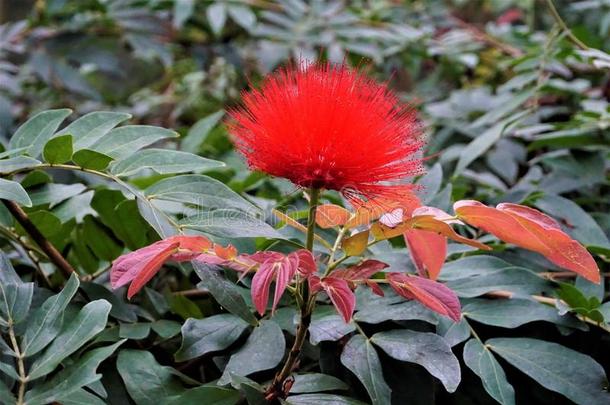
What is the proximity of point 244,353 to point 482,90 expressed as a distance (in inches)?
51.5

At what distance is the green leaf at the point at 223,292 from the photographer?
0.73 m

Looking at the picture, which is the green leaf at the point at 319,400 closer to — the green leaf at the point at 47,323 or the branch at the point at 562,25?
the green leaf at the point at 47,323

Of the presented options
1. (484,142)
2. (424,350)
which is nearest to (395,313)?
(424,350)

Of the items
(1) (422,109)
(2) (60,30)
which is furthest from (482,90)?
(2) (60,30)

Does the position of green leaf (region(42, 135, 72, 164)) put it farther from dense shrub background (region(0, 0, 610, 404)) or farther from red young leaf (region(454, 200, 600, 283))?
red young leaf (region(454, 200, 600, 283))

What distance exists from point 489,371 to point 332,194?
428mm

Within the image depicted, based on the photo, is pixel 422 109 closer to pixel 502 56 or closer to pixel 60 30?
pixel 502 56

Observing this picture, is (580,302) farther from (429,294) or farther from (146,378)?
(146,378)

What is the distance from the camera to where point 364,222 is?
30.0 inches

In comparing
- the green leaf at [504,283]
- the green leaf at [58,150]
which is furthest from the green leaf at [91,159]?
the green leaf at [504,283]

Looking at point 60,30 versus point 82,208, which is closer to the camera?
point 82,208

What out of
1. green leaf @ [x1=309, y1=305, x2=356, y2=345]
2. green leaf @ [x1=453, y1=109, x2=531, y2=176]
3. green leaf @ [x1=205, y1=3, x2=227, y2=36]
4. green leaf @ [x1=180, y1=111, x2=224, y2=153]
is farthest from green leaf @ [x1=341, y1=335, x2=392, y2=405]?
green leaf @ [x1=205, y1=3, x2=227, y2=36]

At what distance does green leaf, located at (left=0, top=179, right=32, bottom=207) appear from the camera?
2.31 feet

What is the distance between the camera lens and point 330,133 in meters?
0.66
